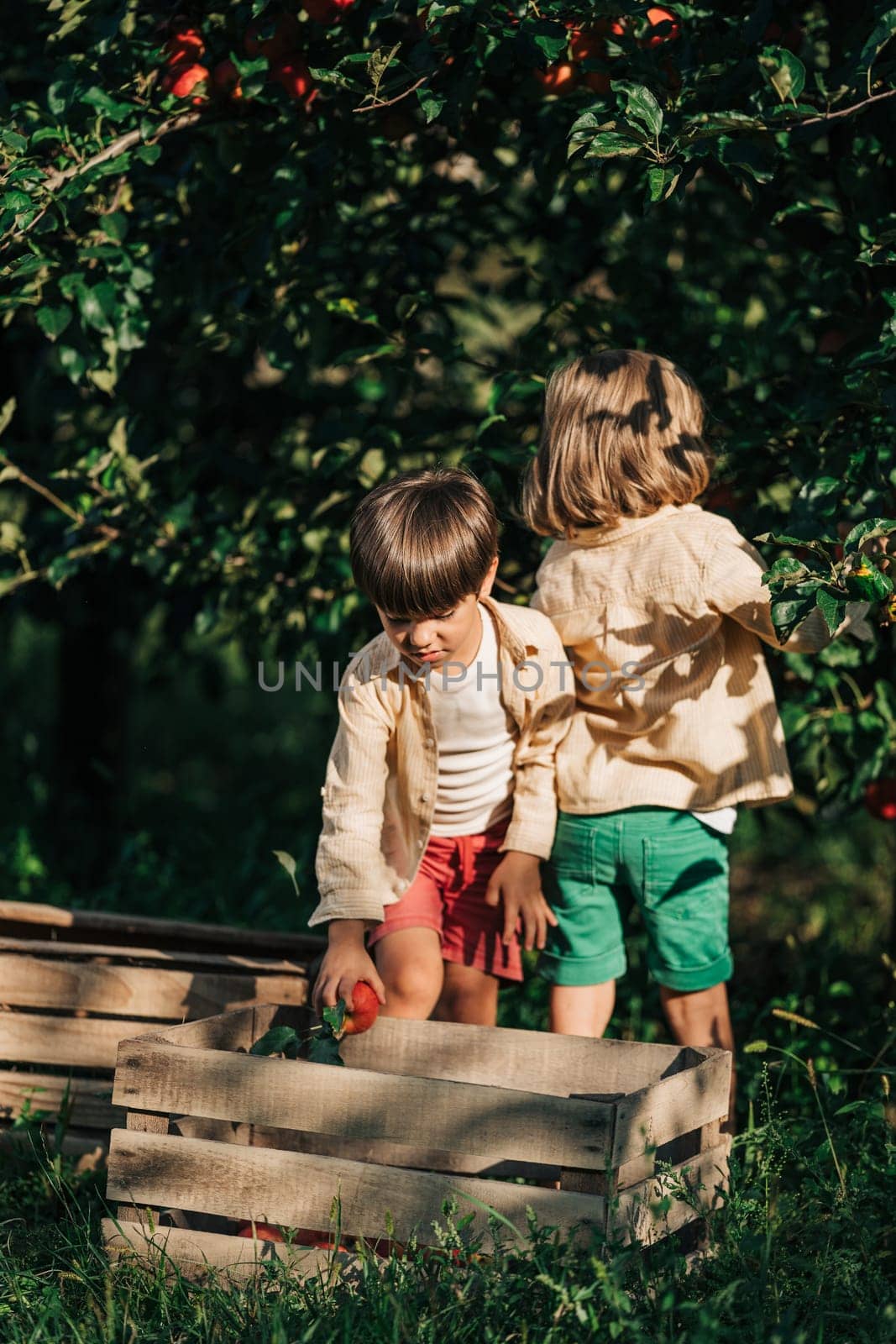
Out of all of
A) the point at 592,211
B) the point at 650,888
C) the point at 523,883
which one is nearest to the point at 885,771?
the point at 650,888


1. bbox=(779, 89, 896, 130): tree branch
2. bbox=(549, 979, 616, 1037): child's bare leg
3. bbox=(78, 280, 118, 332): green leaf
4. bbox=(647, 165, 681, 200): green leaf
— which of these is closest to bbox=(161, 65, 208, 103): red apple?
bbox=(78, 280, 118, 332): green leaf

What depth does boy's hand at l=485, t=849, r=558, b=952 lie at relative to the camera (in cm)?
241

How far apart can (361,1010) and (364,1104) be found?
254mm

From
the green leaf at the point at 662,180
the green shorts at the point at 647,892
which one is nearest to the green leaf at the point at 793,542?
the green leaf at the point at 662,180

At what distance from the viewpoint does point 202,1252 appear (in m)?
2.06

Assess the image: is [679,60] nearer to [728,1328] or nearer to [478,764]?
[478,764]

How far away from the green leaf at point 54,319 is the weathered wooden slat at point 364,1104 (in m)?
1.22

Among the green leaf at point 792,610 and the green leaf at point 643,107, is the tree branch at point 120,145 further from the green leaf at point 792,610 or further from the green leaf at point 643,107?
the green leaf at point 792,610

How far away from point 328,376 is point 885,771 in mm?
2105

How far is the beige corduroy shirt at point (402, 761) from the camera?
2387mm

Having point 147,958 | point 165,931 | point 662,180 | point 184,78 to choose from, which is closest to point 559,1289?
point 147,958

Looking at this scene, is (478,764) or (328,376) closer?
(478,764)

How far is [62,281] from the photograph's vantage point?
2.41m

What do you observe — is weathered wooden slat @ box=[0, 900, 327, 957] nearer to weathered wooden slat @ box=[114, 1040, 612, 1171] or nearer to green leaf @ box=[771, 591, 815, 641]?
weathered wooden slat @ box=[114, 1040, 612, 1171]
